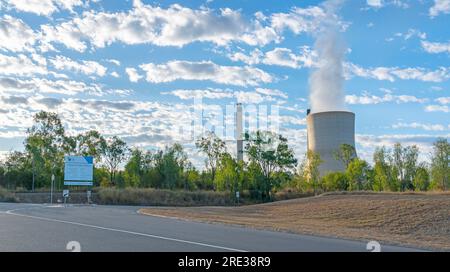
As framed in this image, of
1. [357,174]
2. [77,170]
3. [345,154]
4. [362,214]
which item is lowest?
[362,214]

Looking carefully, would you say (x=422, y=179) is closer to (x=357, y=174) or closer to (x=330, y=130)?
(x=357, y=174)

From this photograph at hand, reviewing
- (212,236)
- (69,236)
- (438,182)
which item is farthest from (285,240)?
(438,182)

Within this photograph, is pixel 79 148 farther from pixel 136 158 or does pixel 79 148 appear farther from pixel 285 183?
pixel 285 183

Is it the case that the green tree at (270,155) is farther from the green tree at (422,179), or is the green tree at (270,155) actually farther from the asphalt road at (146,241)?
the asphalt road at (146,241)

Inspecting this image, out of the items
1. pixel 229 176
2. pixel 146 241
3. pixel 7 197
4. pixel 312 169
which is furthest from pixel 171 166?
pixel 146 241

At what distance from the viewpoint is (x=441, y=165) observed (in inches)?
2234

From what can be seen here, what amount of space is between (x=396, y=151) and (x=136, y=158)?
122 ft

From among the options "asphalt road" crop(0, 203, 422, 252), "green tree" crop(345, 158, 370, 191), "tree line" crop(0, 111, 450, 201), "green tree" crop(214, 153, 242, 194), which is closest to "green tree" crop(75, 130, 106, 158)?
"tree line" crop(0, 111, 450, 201)

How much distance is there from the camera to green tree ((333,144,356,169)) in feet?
185

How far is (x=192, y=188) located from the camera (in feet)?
229

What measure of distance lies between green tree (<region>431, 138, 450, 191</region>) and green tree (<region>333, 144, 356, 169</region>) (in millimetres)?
9760

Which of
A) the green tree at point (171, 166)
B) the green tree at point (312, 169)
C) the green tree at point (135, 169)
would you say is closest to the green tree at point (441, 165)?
the green tree at point (312, 169)

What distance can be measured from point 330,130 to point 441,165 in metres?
15.4
